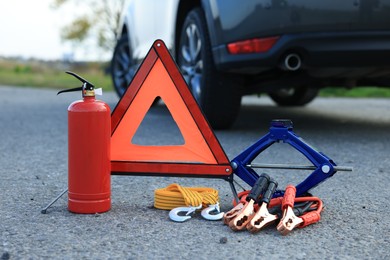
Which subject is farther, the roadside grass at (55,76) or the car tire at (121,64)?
the roadside grass at (55,76)

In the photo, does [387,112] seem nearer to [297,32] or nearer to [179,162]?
[297,32]

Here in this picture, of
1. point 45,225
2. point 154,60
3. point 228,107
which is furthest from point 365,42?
point 45,225

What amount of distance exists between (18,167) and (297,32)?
6.74ft

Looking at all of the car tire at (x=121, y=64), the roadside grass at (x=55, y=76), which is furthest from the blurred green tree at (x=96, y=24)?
the car tire at (x=121, y=64)

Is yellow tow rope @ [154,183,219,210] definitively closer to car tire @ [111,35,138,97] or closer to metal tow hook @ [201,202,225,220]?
metal tow hook @ [201,202,225,220]

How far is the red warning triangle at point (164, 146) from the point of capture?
9.66ft

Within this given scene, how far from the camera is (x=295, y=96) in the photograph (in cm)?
876

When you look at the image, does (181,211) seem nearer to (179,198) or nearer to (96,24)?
(179,198)

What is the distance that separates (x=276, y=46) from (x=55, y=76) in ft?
59.5

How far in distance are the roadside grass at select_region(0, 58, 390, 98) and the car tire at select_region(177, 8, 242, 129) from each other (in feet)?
21.4

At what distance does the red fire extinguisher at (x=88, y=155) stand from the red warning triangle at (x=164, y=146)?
0.59 ft

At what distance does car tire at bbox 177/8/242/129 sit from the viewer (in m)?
5.25

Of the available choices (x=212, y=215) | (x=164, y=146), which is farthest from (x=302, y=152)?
(x=164, y=146)

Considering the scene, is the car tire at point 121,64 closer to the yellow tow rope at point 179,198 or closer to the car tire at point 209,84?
the car tire at point 209,84
